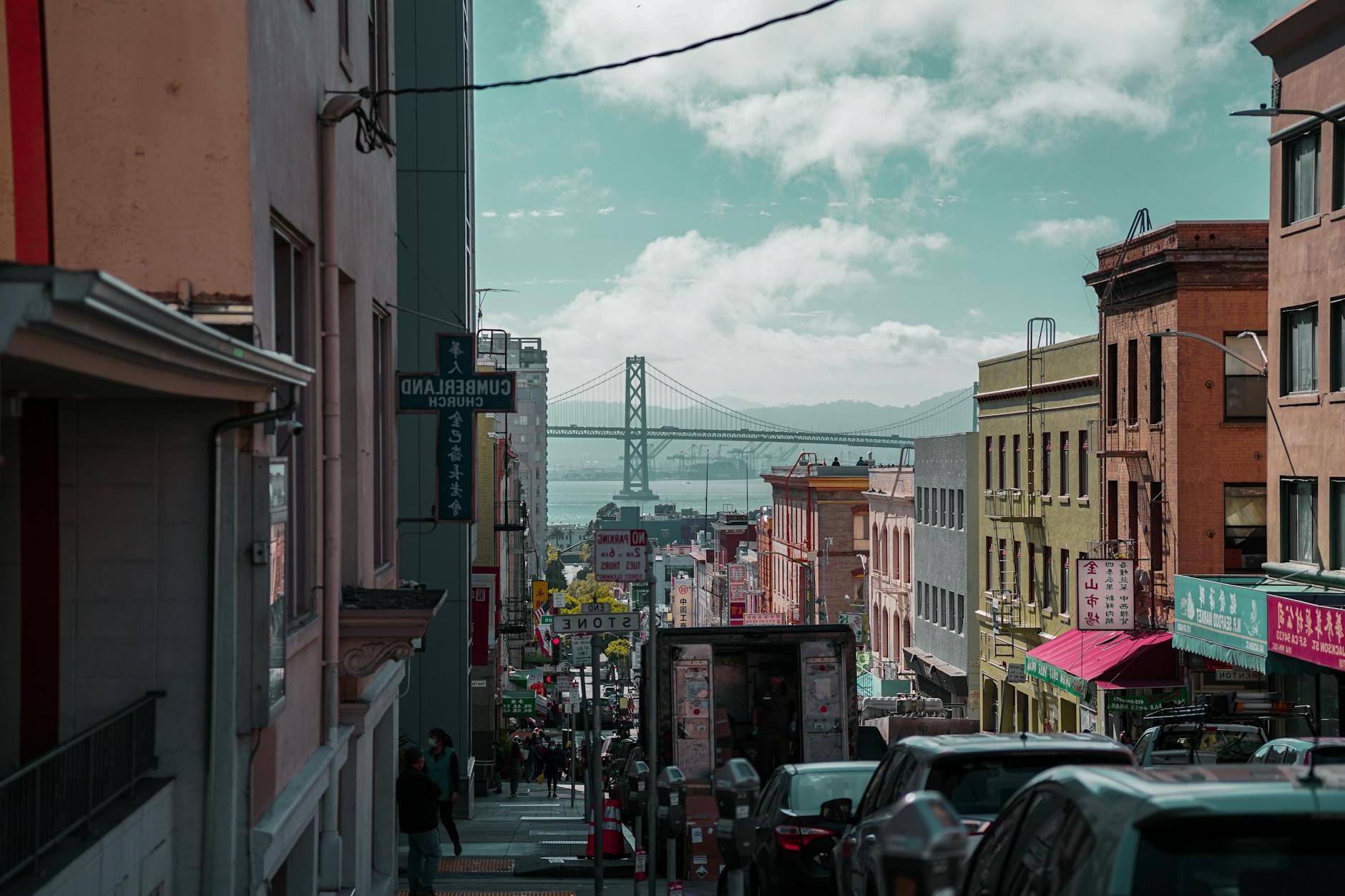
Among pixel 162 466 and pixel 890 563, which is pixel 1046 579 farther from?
pixel 162 466

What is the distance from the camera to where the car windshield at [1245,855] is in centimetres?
461

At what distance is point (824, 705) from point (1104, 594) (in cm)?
1689

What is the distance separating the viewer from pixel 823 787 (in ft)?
41.5

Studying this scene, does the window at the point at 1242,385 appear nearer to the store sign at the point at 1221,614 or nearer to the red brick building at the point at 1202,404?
the red brick building at the point at 1202,404

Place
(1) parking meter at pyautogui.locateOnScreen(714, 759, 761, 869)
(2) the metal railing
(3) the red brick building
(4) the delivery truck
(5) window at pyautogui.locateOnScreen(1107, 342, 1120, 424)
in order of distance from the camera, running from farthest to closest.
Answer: (5) window at pyautogui.locateOnScreen(1107, 342, 1120, 424) < (3) the red brick building < (4) the delivery truck < (1) parking meter at pyautogui.locateOnScreen(714, 759, 761, 869) < (2) the metal railing

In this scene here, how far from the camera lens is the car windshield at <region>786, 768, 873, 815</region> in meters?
12.5

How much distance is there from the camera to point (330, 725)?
39.0 ft

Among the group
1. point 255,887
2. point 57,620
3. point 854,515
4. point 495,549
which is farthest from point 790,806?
point 854,515

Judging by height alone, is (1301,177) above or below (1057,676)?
above

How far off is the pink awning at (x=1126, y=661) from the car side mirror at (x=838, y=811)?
23077mm

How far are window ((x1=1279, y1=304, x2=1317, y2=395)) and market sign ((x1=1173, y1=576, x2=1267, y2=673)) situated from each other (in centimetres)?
347

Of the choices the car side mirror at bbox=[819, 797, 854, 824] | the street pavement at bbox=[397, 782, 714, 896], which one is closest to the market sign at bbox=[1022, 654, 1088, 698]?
the street pavement at bbox=[397, 782, 714, 896]

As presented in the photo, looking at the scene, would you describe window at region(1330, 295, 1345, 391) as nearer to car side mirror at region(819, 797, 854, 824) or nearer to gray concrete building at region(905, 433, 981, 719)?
car side mirror at region(819, 797, 854, 824)

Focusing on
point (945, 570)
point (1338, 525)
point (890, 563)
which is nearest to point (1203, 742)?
point (1338, 525)
